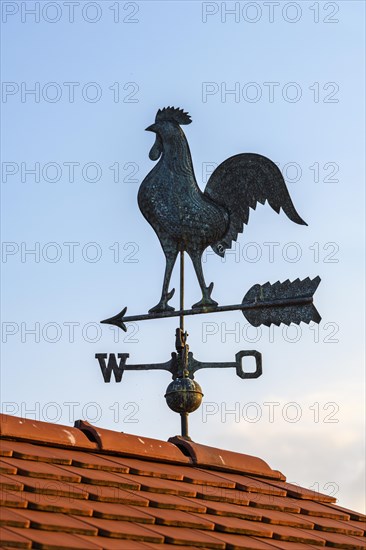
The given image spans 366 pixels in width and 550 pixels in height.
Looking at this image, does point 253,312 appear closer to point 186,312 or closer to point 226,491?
point 186,312

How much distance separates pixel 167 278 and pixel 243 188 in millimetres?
753

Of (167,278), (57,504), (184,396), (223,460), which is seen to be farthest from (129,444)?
(167,278)

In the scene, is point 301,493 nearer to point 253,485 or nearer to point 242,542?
point 253,485

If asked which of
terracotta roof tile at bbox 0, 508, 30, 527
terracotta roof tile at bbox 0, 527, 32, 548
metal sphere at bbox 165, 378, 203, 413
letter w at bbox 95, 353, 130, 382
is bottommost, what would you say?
terracotta roof tile at bbox 0, 527, 32, 548

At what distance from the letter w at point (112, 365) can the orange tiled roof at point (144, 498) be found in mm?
782

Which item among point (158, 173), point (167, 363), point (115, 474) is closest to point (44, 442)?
point (115, 474)

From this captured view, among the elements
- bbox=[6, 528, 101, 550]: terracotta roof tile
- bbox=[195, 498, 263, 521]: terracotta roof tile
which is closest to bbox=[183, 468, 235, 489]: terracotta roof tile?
bbox=[195, 498, 263, 521]: terracotta roof tile

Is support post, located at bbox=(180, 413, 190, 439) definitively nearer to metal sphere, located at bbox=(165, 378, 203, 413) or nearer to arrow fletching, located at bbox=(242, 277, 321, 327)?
metal sphere, located at bbox=(165, 378, 203, 413)

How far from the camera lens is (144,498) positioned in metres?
3.94

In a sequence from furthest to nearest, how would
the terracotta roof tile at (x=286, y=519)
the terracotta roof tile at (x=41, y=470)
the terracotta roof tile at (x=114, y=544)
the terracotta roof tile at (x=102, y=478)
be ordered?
the terracotta roof tile at (x=286, y=519) → the terracotta roof tile at (x=102, y=478) → the terracotta roof tile at (x=41, y=470) → the terracotta roof tile at (x=114, y=544)

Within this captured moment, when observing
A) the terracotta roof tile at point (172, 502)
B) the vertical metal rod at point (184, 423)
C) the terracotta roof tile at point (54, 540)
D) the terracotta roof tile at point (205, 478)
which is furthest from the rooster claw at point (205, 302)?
the terracotta roof tile at point (54, 540)

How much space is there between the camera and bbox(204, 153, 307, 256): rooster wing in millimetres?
6004

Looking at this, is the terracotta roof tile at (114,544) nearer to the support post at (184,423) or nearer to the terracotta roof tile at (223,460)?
the terracotta roof tile at (223,460)

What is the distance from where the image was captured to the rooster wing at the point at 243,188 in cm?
600
